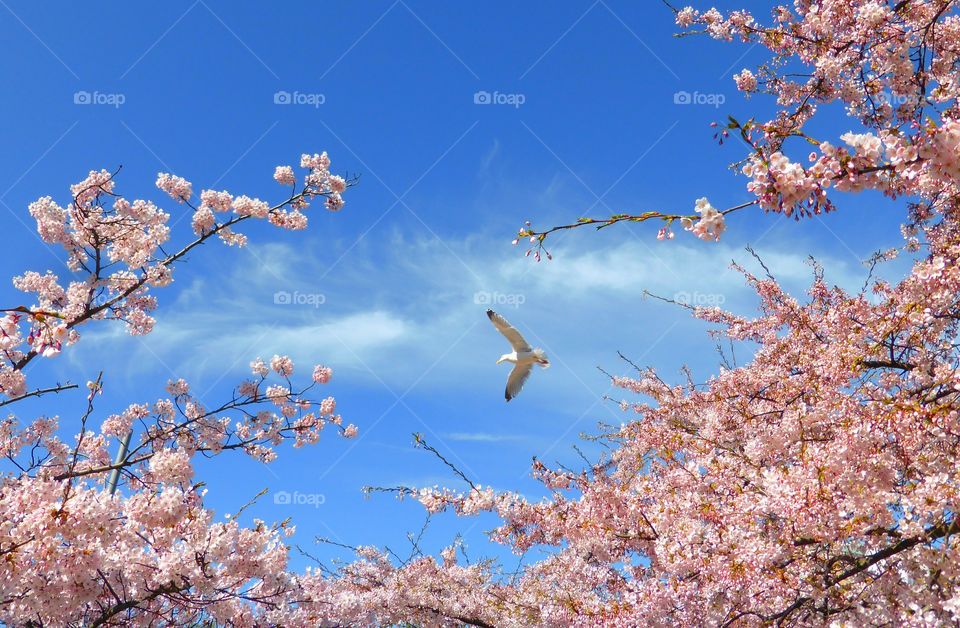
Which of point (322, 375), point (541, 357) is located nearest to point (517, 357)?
point (541, 357)

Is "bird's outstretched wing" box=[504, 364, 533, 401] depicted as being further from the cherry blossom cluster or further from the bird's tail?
the cherry blossom cluster

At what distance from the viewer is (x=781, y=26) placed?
7.06 metres

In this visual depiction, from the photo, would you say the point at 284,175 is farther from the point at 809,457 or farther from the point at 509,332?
the point at 809,457

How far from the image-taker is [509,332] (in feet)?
29.0

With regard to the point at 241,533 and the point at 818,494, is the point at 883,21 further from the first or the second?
the point at 241,533

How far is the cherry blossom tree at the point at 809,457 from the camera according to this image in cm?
343

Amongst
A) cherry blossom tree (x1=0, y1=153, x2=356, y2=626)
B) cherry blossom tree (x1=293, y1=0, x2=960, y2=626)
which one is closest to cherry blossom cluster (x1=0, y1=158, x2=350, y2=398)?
cherry blossom tree (x1=0, y1=153, x2=356, y2=626)

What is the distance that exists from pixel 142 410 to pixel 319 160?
14.3 ft

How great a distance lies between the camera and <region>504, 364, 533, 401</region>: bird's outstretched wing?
9719 mm

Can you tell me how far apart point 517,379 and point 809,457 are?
5959 mm

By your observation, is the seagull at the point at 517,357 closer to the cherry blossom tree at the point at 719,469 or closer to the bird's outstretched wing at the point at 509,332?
the bird's outstretched wing at the point at 509,332

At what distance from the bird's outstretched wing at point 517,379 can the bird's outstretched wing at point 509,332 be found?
537 millimetres

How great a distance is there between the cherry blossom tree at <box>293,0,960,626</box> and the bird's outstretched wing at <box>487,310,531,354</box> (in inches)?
79.8

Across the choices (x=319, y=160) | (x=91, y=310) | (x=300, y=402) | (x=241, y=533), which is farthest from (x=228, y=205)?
(x=241, y=533)
